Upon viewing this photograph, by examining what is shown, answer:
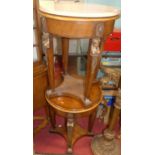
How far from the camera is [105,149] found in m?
1.71

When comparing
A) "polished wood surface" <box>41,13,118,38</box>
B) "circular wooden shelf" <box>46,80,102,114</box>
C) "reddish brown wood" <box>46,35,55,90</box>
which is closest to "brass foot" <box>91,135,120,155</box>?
"circular wooden shelf" <box>46,80,102,114</box>

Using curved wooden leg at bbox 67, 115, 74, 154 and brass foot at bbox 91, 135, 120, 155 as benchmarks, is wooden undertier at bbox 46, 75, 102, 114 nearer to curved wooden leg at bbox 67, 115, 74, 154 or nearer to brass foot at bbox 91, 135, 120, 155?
curved wooden leg at bbox 67, 115, 74, 154

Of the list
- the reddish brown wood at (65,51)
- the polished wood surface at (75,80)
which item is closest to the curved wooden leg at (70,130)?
the polished wood surface at (75,80)

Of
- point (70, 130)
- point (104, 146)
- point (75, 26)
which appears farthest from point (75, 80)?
point (75, 26)

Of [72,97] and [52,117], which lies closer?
[72,97]

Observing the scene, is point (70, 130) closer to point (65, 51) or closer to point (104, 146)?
point (104, 146)

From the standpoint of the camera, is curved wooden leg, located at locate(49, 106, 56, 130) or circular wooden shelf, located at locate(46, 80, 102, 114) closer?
circular wooden shelf, located at locate(46, 80, 102, 114)

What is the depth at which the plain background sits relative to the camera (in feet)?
3.06
